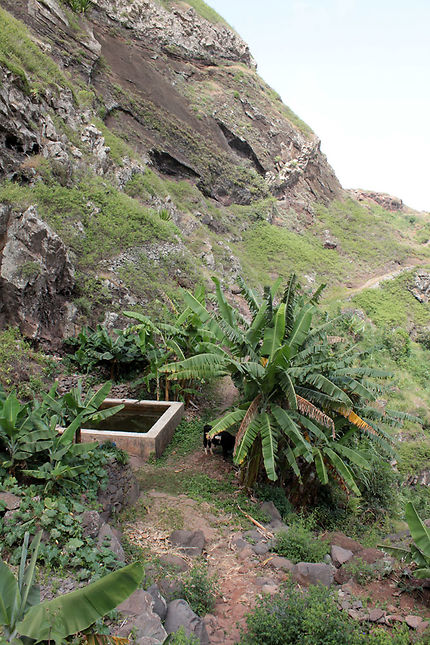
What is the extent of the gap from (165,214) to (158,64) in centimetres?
1693

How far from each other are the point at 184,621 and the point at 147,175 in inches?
850

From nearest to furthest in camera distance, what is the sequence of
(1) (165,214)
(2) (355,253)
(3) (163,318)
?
(3) (163,318) → (1) (165,214) → (2) (355,253)

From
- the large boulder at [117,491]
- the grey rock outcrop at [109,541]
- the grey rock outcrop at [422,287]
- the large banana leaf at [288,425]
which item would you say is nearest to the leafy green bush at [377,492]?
the large banana leaf at [288,425]

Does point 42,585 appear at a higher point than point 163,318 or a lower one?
lower

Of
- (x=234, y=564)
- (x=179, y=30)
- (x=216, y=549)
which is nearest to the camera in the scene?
(x=234, y=564)

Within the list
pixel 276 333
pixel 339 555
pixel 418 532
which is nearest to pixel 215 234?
pixel 276 333

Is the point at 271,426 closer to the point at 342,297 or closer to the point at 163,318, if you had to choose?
the point at 163,318

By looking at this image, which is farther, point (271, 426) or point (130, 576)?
point (271, 426)

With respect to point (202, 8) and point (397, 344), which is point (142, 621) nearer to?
point (397, 344)

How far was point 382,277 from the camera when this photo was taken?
98.7 ft

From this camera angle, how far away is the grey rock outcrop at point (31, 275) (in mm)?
11625

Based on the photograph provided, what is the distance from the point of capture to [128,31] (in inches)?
1169

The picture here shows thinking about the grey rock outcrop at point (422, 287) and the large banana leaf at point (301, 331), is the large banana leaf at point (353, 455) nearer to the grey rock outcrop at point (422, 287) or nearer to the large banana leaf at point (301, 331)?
the large banana leaf at point (301, 331)

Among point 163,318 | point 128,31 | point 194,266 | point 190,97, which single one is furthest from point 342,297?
point 128,31
